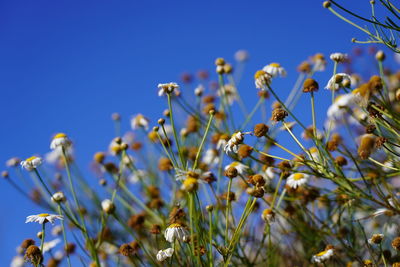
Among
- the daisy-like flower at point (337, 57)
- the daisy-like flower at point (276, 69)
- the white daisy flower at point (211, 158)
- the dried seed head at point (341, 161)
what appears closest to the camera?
the daisy-like flower at point (337, 57)

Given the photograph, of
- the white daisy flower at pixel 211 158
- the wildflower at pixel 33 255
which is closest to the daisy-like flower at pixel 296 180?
the white daisy flower at pixel 211 158

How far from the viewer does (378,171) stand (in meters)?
2.60

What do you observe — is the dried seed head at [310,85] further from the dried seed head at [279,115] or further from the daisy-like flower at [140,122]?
the daisy-like flower at [140,122]

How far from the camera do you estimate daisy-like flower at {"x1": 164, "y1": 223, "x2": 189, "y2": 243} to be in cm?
224

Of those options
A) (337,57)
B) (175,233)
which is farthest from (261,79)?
(175,233)

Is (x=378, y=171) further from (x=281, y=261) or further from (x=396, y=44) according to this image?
(x=281, y=261)

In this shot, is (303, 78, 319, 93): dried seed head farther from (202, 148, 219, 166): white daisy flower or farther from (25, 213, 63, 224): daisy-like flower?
(202, 148, 219, 166): white daisy flower

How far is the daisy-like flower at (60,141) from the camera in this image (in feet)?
10.4

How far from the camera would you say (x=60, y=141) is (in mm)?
3197

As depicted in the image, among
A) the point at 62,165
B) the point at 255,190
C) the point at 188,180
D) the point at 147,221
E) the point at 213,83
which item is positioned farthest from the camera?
the point at 213,83

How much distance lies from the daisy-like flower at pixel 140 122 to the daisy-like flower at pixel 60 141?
3.30 ft

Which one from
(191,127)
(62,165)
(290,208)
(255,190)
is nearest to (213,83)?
(191,127)

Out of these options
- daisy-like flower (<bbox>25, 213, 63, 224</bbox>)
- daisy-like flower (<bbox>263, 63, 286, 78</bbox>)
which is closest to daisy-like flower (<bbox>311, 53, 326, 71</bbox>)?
daisy-like flower (<bbox>263, 63, 286, 78</bbox>)

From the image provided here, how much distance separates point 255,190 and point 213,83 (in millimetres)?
2658
